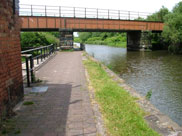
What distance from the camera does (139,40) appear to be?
34875 millimetres

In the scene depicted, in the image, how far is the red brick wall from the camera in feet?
12.3

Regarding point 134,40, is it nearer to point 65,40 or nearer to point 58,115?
point 65,40

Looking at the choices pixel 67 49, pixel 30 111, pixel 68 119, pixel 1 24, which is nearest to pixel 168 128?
pixel 68 119

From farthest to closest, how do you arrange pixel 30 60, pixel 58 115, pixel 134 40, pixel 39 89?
pixel 134 40, pixel 30 60, pixel 39 89, pixel 58 115

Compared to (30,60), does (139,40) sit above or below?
above

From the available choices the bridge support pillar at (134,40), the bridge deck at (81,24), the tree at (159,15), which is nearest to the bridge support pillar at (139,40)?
the bridge support pillar at (134,40)

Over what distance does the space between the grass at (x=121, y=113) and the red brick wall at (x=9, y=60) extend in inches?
77.3

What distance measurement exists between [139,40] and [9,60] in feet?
108

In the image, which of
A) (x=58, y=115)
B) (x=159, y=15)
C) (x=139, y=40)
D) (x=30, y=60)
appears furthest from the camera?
(x=159, y=15)

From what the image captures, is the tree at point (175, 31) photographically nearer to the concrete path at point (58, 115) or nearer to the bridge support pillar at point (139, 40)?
the bridge support pillar at point (139, 40)

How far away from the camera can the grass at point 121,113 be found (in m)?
3.33

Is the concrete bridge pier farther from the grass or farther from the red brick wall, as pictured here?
the red brick wall

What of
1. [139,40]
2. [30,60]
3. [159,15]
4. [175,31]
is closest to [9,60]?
[30,60]

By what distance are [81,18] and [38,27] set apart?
6.05m
